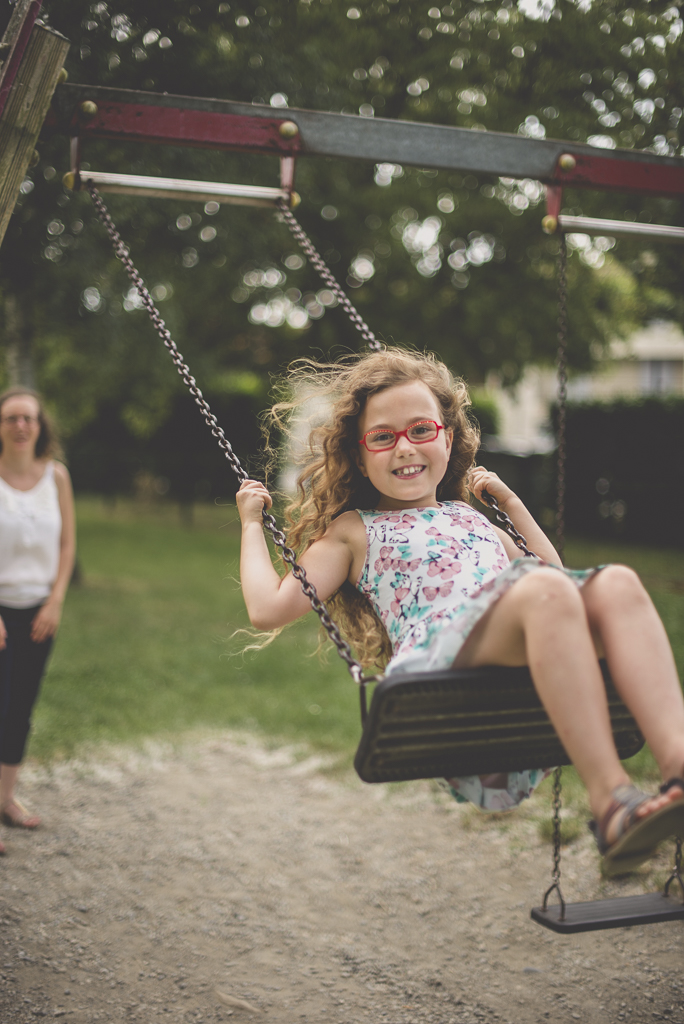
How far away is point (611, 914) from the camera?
2.42 m

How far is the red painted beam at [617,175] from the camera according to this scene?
3.21 meters

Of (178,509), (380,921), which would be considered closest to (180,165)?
(380,921)

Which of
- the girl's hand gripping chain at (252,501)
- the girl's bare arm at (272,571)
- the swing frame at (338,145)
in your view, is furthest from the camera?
the swing frame at (338,145)

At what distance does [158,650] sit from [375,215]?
24.0 feet

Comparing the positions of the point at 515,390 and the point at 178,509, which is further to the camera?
the point at 178,509

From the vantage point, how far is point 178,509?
16.4 m

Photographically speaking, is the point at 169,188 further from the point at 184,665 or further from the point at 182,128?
the point at 184,665

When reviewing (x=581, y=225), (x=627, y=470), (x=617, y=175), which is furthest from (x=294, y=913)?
(x=627, y=470)

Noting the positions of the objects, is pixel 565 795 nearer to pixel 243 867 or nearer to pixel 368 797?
pixel 368 797

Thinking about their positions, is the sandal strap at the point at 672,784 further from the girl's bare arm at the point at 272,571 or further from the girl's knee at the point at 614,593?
the girl's bare arm at the point at 272,571

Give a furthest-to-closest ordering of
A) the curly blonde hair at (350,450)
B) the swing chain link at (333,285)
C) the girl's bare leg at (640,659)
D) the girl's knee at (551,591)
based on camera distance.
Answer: the swing chain link at (333,285), the curly blonde hair at (350,450), the girl's knee at (551,591), the girl's bare leg at (640,659)

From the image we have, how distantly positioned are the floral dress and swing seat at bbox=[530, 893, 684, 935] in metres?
0.40

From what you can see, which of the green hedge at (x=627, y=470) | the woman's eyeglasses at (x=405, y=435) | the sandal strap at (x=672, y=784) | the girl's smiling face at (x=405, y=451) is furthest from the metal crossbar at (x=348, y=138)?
the green hedge at (x=627, y=470)

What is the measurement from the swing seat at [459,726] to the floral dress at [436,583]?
113mm
